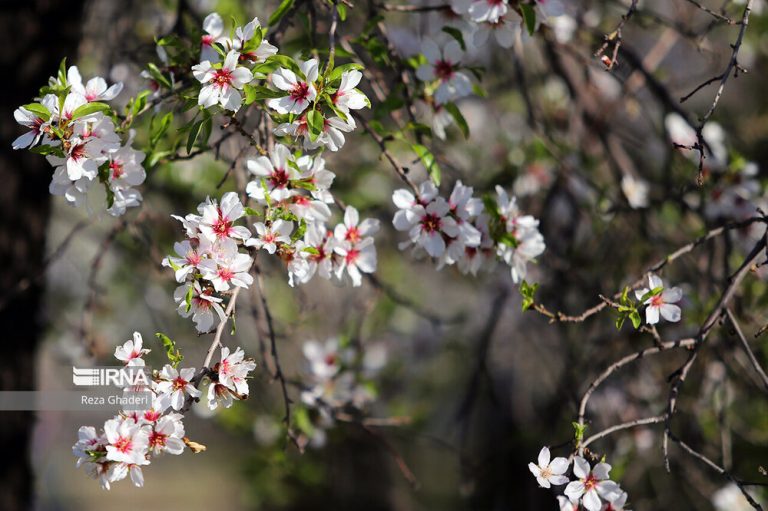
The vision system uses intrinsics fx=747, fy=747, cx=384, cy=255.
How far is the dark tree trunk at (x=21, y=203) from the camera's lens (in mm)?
2588

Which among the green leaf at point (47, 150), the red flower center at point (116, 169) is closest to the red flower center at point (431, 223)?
the red flower center at point (116, 169)

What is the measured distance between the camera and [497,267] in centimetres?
331

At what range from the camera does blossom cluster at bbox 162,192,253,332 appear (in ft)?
4.70

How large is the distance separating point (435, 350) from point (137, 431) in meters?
3.86

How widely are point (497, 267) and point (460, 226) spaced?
1.67 meters

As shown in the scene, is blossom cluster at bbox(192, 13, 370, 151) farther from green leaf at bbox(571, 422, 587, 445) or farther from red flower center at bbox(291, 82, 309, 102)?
green leaf at bbox(571, 422, 587, 445)

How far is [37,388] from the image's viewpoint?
2877 mm

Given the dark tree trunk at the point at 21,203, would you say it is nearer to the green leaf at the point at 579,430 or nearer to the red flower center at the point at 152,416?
the red flower center at the point at 152,416

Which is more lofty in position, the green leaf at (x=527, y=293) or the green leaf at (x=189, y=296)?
the green leaf at (x=189, y=296)

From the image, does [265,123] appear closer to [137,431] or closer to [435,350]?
[137,431]

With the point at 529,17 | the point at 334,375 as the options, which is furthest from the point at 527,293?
the point at 334,375

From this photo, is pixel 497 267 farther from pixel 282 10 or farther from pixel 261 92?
pixel 261 92

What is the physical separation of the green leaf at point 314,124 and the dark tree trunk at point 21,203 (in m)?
1.59

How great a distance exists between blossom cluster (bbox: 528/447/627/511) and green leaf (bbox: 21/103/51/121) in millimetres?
1194
